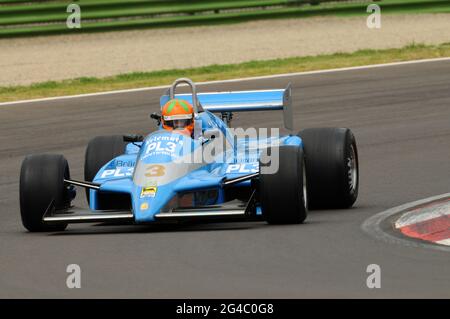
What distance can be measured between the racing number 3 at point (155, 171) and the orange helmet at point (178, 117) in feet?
2.87

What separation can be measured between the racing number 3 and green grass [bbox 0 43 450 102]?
37.5 feet

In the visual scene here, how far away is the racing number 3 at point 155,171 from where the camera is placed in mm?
11484

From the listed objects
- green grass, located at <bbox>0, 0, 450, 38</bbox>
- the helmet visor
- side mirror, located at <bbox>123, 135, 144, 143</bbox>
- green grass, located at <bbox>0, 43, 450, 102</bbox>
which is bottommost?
side mirror, located at <bbox>123, 135, 144, 143</bbox>

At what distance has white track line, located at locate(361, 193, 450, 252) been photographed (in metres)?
10.1

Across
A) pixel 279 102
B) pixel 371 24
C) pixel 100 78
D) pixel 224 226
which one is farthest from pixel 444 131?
pixel 371 24

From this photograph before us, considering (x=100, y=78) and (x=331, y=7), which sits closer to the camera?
(x=100, y=78)

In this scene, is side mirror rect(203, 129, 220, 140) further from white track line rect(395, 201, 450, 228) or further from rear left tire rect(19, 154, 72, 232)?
white track line rect(395, 201, 450, 228)

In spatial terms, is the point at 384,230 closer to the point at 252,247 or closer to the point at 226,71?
the point at 252,247

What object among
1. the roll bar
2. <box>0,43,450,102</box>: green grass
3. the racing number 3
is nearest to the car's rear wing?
the roll bar

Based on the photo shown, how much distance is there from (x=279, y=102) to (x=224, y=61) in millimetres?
12263

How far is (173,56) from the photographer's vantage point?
26828 mm

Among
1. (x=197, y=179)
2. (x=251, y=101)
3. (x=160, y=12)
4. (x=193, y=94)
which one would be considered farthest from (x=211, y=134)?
(x=160, y=12)

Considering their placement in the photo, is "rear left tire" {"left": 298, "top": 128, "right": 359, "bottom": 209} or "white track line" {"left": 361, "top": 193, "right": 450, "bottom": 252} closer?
"white track line" {"left": 361, "top": 193, "right": 450, "bottom": 252}
